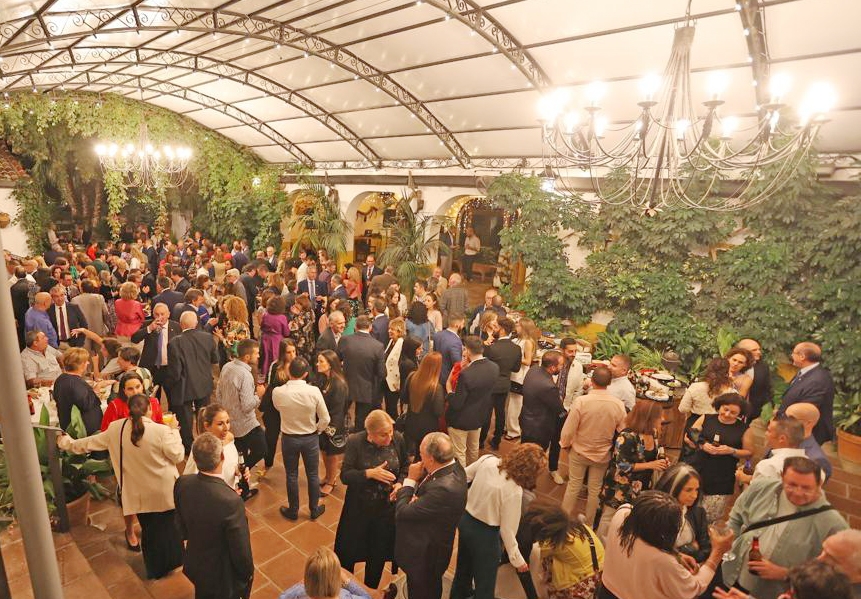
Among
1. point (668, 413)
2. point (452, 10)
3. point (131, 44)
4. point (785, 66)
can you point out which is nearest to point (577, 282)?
point (668, 413)

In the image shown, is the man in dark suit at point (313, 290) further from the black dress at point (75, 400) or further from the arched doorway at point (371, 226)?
the arched doorway at point (371, 226)

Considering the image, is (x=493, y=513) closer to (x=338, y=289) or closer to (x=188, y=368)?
(x=188, y=368)

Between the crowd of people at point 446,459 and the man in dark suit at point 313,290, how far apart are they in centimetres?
166

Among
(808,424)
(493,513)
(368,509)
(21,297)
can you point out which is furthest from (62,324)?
(808,424)

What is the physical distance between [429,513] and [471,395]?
184 centimetres

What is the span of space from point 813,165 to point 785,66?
1.41 metres

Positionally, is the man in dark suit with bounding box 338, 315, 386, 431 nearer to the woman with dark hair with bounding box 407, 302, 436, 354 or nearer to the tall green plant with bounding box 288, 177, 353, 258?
the woman with dark hair with bounding box 407, 302, 436, 354

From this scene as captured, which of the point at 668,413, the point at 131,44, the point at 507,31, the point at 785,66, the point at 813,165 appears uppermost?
the point at 131,44

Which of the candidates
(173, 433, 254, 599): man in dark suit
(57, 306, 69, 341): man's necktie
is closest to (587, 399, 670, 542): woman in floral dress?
(173, 433, 254, 599): man in dark suit

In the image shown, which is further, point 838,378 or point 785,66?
point 838,378

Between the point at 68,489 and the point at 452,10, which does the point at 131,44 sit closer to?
the point at 452,10

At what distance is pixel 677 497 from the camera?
2.76 metres

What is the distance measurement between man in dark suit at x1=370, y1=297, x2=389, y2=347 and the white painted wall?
12.2m

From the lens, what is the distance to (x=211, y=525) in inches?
103
